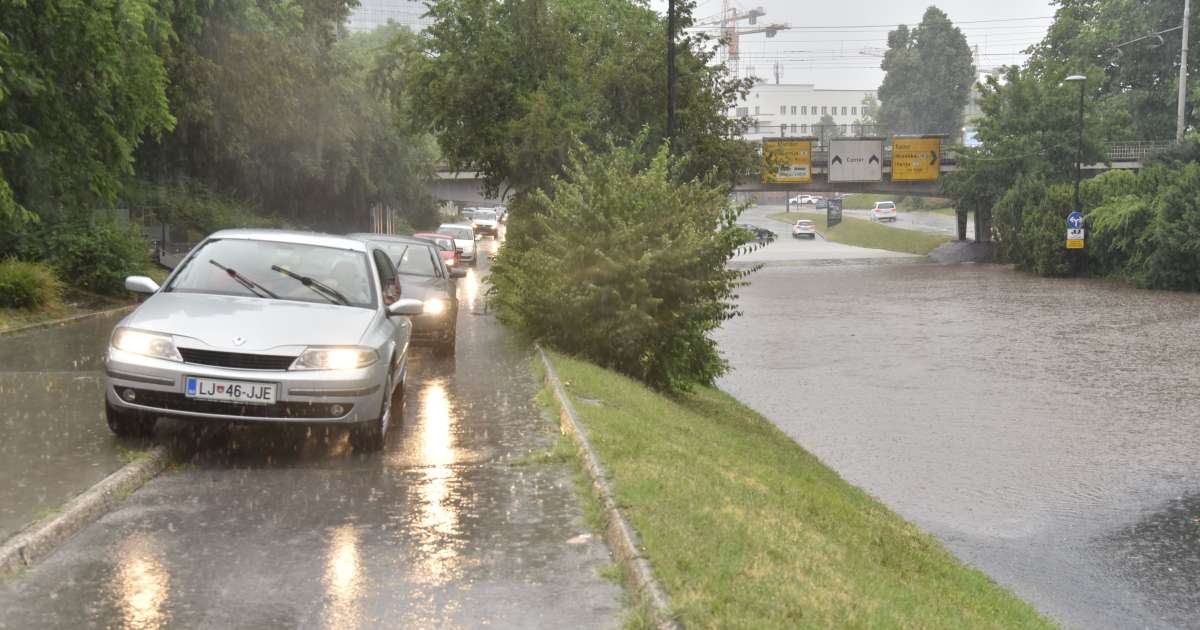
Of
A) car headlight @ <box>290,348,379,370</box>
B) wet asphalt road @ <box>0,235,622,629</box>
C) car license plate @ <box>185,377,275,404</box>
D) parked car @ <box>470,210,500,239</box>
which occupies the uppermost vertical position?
car headlight @ <box>290,348,379,370</box>

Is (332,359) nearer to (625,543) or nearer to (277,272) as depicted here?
(277,272)

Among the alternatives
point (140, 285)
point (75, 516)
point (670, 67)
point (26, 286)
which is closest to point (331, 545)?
point (75, 516)

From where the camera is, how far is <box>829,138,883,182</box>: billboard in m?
70.6

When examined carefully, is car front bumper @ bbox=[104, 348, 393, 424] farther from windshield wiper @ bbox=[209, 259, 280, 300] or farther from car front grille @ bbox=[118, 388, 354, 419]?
windshield wiper @ bbox=[209, 259, 280, 300]

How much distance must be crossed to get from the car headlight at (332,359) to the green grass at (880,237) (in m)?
70.1

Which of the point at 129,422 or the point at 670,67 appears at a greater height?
the point at 670,67

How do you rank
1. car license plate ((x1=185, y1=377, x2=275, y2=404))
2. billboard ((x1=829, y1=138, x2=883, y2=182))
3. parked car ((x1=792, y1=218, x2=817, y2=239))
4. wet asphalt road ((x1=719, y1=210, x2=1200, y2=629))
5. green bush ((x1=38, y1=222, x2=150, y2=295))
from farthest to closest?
1. parked car ((x1=792, y1=218, x2=817, y2=239))
2. billboard ((x1=829, y1=138, x2=883, y2=182))
3. green bush ((x1=38, y1=222, x2=150, y2=295))
4. wet asphalt road ((x1=719, y1=210, x2=1200, y2=629))
5. car license plate ((x1=185, y1=377, x2=275, y2=404))

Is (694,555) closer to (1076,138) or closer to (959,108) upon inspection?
(1076,138)

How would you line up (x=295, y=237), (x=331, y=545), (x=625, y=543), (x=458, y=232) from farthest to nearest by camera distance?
(x=458, y=232) → (x=295, y=237) → (x=331, y=545) → (x=625, y=543)

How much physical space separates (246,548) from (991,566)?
6585mm

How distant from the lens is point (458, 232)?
49.7m

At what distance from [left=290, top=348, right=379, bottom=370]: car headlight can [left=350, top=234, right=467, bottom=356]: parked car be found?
6.88 m

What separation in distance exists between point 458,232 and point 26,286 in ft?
99.7

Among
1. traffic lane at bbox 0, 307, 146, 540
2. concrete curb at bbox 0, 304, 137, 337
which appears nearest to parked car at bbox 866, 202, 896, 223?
concrete curb at bbox 0, 304, 137, 337
